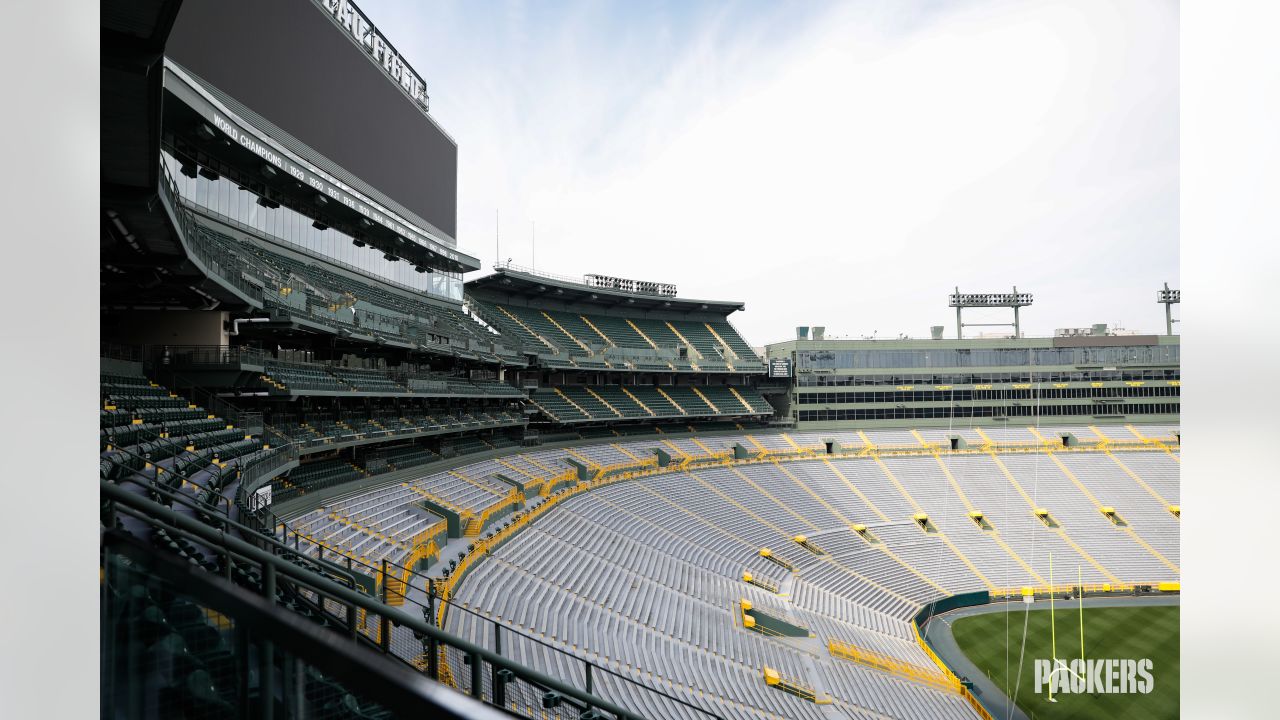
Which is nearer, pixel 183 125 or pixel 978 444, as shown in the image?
pixel 183 125

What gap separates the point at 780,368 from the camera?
45.5 metres

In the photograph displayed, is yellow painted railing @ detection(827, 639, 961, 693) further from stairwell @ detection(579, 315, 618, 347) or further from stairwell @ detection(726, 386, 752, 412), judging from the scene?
stairwell @ detection(579, 315, 618, 347)

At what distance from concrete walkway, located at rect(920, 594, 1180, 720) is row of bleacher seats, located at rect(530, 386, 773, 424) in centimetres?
1999

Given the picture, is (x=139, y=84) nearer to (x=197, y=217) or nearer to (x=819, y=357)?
(x=197, y=217)

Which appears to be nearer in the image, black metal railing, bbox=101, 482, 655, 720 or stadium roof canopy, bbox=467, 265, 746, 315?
black metal railing, bbox=101, 482, 655, 720

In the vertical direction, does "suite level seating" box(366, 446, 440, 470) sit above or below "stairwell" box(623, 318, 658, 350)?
below

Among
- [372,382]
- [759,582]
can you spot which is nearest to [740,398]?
[759,582]

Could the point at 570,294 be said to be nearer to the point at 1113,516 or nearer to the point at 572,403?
the point at 572,403

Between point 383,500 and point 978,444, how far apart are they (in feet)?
123

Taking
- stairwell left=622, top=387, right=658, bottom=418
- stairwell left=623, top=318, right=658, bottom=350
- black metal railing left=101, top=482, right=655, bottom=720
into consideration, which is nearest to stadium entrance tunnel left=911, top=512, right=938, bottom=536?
stairwell left=622, top=387, right=658, bottom=418

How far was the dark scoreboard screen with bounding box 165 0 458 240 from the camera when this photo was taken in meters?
20.5
